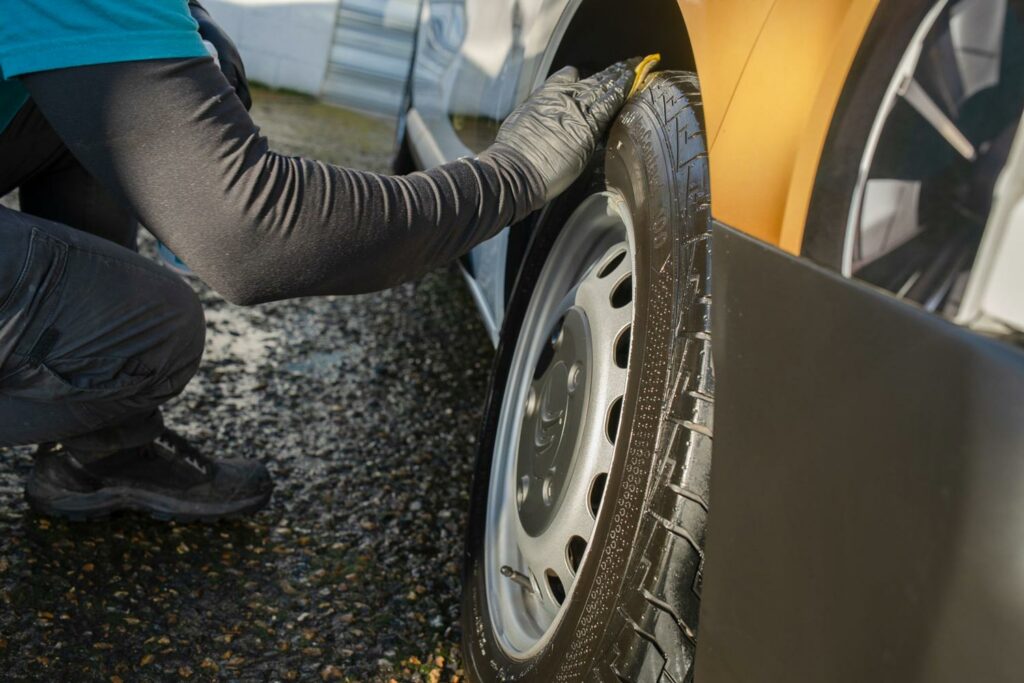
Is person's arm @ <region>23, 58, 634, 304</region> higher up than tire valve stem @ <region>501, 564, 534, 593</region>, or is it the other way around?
person's arm @ <region>23, 58, 634, 304</region>

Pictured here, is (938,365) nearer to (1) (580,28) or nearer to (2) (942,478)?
(2) (942,478)

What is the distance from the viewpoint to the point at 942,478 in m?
0.71

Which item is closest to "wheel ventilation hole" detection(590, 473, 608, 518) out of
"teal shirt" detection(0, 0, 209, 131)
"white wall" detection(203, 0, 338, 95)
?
"teal shirt" detection(0, 0, 209, 131)

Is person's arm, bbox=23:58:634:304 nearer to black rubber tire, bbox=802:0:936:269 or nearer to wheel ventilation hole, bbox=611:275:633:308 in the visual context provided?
wheel ventilation hole, bbox=611:275:633:308

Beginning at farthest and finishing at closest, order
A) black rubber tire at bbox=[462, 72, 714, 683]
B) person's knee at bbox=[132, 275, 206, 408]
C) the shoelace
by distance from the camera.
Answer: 1. the shoelace
2. person's knee at bbox=[132, 275, 206, 408]
3. black rubber tire at bbox=[462, 72, 714, 683]

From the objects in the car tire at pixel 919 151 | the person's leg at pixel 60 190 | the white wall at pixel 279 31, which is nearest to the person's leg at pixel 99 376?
the person's leg at pixel 60 190

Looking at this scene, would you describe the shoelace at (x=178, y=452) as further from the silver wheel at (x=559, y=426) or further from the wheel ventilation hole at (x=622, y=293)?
the wheel ventilation hole at (x=622, y=293)

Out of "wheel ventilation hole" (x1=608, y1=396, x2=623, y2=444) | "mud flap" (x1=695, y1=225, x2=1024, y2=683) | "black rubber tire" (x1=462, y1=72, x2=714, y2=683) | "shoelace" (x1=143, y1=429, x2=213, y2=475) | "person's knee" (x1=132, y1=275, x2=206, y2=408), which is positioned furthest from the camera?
"shoelace" (x1=143, y1=429, x2=213, y2=475)

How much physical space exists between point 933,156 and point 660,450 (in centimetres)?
41

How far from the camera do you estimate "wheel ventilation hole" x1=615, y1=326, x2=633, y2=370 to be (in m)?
1.36

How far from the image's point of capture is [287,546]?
1.84 m

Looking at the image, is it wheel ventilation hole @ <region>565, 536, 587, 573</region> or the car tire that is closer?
the car tire

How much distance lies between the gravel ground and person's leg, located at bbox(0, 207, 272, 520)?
0.22 feet

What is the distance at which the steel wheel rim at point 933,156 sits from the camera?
717 millimetres
